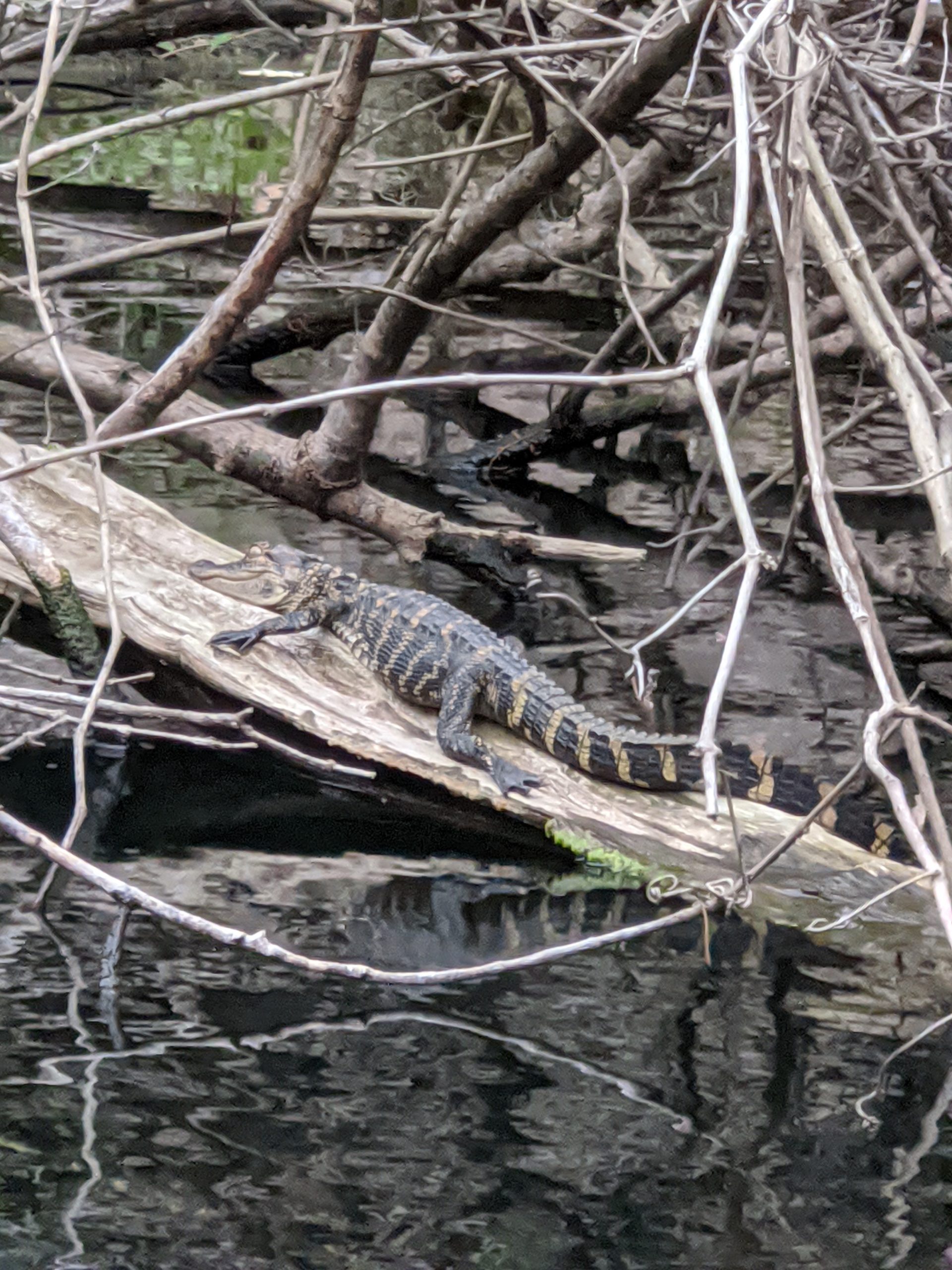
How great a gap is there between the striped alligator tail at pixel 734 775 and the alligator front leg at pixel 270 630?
1.02 metres

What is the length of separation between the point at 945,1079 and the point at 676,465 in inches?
198

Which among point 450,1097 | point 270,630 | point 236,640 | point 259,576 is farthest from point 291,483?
point 450,1097

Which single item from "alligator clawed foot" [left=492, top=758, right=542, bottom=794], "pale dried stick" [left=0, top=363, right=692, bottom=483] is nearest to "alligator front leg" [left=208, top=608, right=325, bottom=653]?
"alligator clawed foot" [left=492, top=758, right=542, bottom=794]

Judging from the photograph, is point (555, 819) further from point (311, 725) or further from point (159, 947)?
point (159, 947)

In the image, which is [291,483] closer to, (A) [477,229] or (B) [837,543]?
(A) [477,229]

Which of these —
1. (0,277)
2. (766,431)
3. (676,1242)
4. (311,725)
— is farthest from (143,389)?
(766,431)

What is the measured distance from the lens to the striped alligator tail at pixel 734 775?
3.89m

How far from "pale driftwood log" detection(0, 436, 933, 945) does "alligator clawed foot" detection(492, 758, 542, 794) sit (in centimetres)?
3

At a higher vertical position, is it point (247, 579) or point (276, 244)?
point (276, 244)

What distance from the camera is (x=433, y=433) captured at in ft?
24.7

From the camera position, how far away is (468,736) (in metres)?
4.16

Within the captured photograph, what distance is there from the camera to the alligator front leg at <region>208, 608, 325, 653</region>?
14.0ft

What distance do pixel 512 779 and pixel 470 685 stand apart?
37 centimetres

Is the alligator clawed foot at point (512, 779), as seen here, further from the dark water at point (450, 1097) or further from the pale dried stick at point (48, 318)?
the pale dried stick at point (48, 318)
